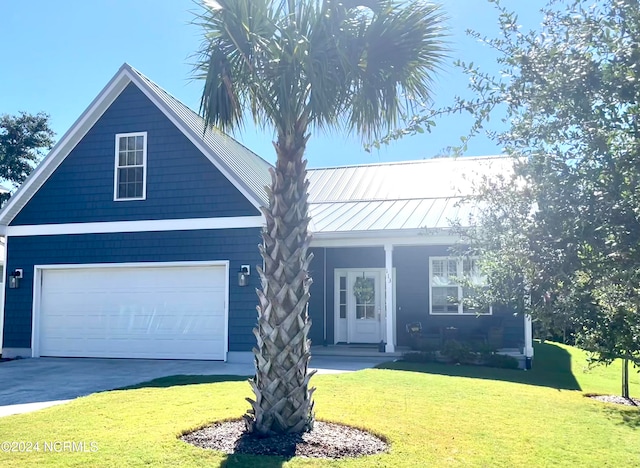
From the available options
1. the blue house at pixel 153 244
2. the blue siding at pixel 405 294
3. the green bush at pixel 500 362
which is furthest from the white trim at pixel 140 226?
the green bush at pixel 500 362

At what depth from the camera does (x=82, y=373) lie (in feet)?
38.8

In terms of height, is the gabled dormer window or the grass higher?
the gabled dormer window

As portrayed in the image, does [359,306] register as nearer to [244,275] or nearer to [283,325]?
[244,275]

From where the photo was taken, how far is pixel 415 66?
692cm

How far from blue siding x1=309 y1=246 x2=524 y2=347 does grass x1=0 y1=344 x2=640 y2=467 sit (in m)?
3.99

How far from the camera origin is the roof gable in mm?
13484

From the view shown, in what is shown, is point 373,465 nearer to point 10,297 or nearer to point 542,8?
point 542,8

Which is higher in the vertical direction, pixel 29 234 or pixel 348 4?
pixel 348 4

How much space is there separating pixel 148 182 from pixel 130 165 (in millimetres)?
708

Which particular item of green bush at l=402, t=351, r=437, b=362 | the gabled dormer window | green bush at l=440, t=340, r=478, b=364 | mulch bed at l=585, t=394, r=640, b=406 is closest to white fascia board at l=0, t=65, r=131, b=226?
the gabled dormer window

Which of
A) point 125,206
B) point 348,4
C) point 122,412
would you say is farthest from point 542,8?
point 125,206

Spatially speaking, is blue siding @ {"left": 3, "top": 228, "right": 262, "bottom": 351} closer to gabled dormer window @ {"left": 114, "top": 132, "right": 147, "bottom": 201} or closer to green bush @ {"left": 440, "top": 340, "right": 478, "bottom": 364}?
gabled dormer window @ {"left": 114, "top": 132, "right": 147, "bottom": 201}

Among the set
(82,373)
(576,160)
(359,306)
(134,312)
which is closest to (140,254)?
(134,312)

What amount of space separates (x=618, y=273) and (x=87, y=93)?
55.4 feet
